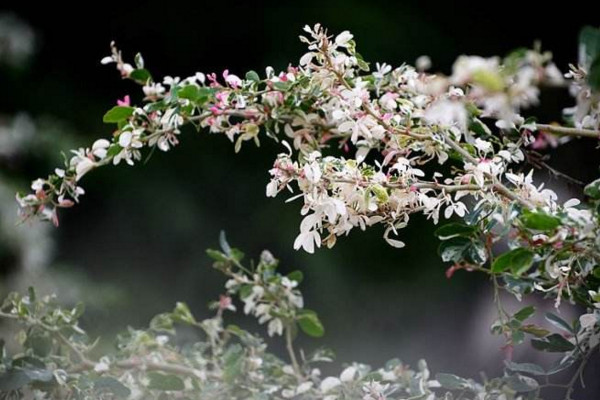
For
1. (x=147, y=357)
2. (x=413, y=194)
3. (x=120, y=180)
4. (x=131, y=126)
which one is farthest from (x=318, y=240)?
(x=120, y=180)

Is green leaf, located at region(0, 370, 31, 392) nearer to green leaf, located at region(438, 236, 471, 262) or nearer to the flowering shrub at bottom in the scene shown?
the flowering shrub at bottom

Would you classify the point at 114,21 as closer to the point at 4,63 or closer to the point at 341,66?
the point at 4,63

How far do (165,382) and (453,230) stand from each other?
0.29 m

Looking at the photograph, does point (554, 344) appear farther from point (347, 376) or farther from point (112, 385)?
point (112, 385)

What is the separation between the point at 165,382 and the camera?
71cm

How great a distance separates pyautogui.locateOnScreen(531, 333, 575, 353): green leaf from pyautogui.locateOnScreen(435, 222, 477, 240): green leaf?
0.34 feet

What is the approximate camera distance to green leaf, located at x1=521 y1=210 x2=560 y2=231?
48 centimetres

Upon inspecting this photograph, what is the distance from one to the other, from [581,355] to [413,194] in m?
0.19

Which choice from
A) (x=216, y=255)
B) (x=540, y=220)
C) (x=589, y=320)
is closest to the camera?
(x=540, y=220)

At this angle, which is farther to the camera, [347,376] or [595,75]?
[347,376]

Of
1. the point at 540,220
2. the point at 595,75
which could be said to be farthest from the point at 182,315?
the point at 595,75

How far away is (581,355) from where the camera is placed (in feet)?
2.02

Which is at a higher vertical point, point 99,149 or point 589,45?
point 99,149

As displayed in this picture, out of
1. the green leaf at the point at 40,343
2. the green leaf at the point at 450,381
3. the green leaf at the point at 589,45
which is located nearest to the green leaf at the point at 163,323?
the green leaf at the point at 40,343
